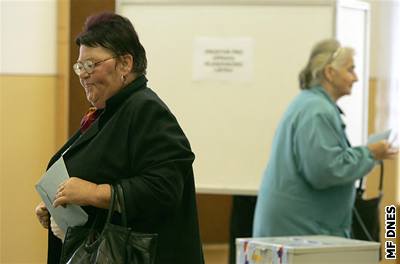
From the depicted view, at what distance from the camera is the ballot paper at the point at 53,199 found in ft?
6.05

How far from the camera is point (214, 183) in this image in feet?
12.1

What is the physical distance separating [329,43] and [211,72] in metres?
0.62

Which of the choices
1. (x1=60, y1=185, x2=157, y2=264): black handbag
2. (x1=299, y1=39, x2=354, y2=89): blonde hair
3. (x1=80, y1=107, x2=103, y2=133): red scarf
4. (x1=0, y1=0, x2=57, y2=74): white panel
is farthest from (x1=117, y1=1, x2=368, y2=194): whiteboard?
(x1=60, y1=185, x2=157, y2=264): black handbag

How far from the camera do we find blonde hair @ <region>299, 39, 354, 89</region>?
10.8ft

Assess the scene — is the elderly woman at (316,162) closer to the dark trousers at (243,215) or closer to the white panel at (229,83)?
the white panel at (229,83)

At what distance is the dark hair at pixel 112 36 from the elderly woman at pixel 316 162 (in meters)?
1.34

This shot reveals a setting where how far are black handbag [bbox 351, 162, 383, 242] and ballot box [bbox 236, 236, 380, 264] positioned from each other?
16.3 inches

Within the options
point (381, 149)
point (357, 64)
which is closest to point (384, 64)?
point (357, 64)

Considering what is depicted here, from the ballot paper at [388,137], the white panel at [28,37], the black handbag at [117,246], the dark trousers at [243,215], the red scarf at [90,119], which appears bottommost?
the dark trousers at [243,215]

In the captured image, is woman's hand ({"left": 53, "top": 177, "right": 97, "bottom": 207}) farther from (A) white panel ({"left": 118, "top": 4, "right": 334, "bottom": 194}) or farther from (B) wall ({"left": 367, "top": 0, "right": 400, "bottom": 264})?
(B) wall ({"left": 367, "top": 0, "right": 400, "bottom": 264})

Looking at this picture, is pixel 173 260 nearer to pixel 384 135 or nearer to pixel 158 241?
pixel 158 241

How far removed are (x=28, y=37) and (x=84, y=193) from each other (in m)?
2.66

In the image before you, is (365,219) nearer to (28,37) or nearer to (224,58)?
(224,58)

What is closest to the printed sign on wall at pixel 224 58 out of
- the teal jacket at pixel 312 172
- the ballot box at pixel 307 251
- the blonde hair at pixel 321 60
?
the blonde hair at pixel 321 60
